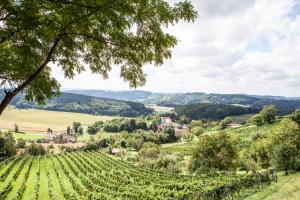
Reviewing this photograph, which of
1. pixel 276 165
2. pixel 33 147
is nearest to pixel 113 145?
pixel 33 147

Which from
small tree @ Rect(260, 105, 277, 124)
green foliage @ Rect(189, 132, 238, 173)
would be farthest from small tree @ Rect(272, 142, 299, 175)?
small tree @ Rect(260, 105, 277, 124)

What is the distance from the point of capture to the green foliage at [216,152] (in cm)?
6569

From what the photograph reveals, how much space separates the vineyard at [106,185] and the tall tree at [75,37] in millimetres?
29212

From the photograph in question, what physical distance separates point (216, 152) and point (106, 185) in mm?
22557

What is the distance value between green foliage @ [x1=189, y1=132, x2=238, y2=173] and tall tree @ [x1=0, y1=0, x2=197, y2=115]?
190ft

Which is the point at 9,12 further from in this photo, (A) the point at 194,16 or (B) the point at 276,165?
(B) the point at 276,165

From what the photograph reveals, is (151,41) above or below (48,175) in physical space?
above

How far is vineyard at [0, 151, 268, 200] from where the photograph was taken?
45.8 m

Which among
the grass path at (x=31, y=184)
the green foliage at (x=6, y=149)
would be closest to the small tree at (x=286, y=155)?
the grass path at (x=31, y=184)

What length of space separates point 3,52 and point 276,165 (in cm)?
5618

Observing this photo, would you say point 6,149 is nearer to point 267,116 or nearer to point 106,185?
point 106,185

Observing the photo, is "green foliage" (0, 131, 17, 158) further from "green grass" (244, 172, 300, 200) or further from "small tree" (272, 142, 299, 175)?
"green grass" (244, 172, 300, 200)

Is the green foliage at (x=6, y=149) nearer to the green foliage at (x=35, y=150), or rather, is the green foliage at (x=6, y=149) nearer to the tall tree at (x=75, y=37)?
the green foliage at (x=35, y=150)

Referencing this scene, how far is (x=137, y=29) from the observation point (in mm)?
9000
